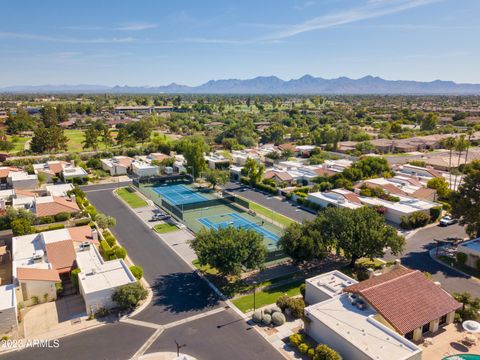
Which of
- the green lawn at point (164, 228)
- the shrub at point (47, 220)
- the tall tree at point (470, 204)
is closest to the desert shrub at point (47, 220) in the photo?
the shrub at point (47, 220)

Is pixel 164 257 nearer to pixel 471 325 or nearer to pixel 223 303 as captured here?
pixel 223 303

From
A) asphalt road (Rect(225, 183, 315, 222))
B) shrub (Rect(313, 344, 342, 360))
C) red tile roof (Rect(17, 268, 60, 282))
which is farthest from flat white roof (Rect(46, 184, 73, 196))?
shrub (Rect(313, 344, 342, 360))

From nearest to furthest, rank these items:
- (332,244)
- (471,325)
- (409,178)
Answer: (471,325) < (332,244) < (409,178)

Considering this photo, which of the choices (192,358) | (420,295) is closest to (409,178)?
(420,295)

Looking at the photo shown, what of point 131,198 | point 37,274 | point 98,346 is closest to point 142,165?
point 131,198

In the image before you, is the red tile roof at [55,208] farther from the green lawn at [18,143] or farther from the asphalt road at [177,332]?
the green lawn at [18,143]

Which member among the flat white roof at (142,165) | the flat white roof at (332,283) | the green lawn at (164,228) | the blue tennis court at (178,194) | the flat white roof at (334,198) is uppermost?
the flat white roof at (142,165)

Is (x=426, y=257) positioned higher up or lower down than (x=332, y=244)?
lower down
